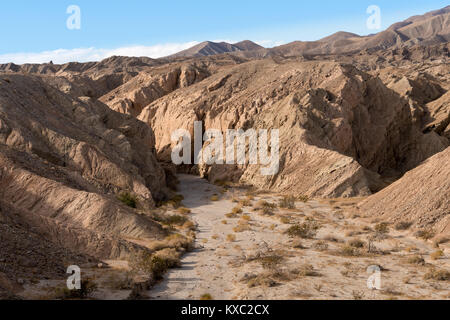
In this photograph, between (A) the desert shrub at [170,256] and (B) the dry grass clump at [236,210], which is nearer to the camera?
(A) the desert shrub at [170,256]

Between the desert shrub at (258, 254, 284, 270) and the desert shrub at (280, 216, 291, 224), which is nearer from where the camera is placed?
the desert shrub at (258, 254, 284, 270)

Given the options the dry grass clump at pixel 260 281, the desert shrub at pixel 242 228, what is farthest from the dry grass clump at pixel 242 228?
the dry grass clump at pixel 260 281

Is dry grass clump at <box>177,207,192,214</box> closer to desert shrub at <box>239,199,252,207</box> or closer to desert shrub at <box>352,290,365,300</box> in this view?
desert shrub at <box>239,199,252,207</box>

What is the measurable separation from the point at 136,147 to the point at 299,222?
13.0 meters

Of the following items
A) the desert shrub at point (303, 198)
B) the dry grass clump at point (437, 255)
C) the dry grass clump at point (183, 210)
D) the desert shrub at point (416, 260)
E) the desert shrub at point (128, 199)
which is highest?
the desert shrub at point (128, 199)

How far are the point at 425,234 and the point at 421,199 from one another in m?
2.26

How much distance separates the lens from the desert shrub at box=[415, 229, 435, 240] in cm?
1741

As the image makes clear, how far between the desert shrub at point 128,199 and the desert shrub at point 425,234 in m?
13.1

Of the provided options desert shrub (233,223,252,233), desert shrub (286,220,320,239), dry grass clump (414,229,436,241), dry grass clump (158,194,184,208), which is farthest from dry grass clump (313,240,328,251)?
dry grass clump (158,194,184,208)

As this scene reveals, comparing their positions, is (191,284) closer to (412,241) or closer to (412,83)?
(412,241)

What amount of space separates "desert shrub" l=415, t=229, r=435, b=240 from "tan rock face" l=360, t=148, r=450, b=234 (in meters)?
0.27

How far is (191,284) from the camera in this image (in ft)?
41.5

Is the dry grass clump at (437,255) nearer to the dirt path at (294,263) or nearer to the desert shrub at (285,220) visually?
the dirt path at (294,263)

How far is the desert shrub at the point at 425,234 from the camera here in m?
17.4
